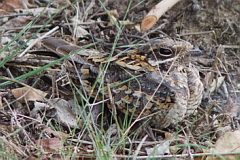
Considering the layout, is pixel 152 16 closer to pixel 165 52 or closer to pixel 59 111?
pixel 165 52

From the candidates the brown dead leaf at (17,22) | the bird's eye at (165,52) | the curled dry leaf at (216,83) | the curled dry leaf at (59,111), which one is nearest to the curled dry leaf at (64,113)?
the curled dry leaf at (59,111)

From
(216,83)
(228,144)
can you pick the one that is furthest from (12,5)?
(228,144)

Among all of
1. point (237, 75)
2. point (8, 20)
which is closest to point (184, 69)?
point (237, 75)

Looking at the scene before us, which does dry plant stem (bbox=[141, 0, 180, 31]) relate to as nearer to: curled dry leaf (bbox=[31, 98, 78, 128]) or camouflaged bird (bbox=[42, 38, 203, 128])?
camouflaged bird (bbox=[42, 38, 203, 128])

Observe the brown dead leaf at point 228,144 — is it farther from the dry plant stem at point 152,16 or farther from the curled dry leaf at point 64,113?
the dry plant stem at point 152,16

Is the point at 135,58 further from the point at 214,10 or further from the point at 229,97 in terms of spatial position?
the point at 214,10

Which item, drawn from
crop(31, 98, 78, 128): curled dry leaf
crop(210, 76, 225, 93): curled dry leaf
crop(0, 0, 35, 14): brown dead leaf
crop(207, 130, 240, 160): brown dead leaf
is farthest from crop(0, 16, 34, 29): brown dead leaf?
crop(207, 130, 240, 160): brown dead leaf

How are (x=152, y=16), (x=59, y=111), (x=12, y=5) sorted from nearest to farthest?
(x=59, y=111)
(x=152, y=16)
(x=12, y=5)
